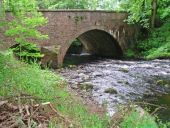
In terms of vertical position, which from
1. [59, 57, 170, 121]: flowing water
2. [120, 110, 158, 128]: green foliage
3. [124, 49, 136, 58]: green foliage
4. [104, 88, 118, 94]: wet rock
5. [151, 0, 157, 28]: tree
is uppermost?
[151, 0, 157, 28]: tree

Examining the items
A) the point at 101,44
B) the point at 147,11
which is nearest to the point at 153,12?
the point at 147,11

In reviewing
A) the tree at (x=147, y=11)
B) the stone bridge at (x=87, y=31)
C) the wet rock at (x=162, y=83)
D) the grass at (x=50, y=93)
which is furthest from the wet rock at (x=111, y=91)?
the tree at (x=147, y=11)

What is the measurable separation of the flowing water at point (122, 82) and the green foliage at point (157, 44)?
1599 mm

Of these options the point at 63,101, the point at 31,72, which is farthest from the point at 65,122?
the point at 31,72

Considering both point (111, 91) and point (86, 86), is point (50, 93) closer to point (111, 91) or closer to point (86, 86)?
point (111, 91)

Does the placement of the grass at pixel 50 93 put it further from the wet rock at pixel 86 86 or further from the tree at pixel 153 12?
the tree at pixel 153 12

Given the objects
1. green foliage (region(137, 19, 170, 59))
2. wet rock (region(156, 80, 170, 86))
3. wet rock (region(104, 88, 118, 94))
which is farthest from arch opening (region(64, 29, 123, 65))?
wet rock (region(104, 88, 118, 94))

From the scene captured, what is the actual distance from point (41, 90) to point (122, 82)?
657cm

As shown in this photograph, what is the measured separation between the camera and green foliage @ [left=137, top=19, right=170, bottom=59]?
66.6ft

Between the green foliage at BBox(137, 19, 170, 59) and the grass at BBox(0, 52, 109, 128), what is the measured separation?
12788 millimetres

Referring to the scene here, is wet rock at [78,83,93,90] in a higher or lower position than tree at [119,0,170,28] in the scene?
lower

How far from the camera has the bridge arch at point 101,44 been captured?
73.7 feet

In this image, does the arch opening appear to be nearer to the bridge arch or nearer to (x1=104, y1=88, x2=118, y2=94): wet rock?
the bridge arch

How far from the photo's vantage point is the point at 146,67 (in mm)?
16859
